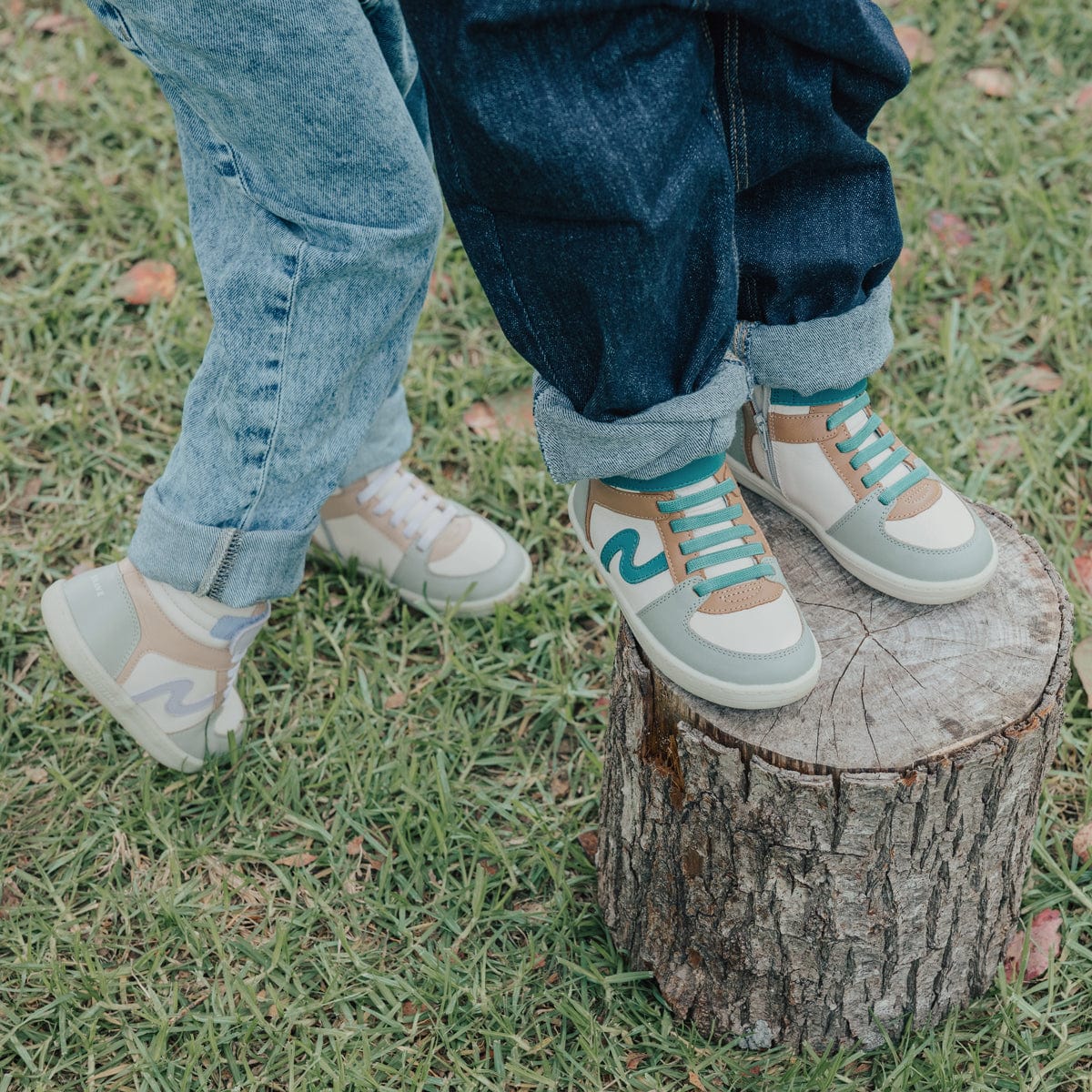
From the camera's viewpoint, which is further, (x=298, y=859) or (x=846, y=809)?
(x=298, y=859)

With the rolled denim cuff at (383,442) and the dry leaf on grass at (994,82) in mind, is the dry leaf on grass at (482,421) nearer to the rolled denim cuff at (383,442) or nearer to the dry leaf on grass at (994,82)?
the rolled denim cuff at (383,442)

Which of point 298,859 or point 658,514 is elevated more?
point 658,514

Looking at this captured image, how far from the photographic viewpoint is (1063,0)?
9.67 ft

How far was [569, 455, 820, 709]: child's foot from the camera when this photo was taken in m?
1.32

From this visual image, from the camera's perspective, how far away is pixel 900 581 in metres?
1.42

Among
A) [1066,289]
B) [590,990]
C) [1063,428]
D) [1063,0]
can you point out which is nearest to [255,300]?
[590,990]

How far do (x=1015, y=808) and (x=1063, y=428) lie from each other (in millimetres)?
998

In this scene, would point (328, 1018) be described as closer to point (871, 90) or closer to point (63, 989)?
point (63, 989)

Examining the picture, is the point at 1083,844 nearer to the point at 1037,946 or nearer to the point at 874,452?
the point at 1037,946

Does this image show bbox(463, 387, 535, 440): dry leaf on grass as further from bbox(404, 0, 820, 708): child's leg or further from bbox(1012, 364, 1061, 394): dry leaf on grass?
bbox(1012, 364, 1061, 394): dry leaf on grass

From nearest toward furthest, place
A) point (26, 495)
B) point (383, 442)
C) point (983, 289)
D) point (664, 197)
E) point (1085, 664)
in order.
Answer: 1. point (664, 197)
2. point (1085, 664)
3. point (383, 442)
4. point (26, 495)
5. point (983, 289)

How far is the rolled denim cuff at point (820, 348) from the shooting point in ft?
4.59

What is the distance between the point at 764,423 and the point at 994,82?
5.81ft

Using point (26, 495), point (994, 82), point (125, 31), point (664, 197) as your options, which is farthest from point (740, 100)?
point (994, 82)
